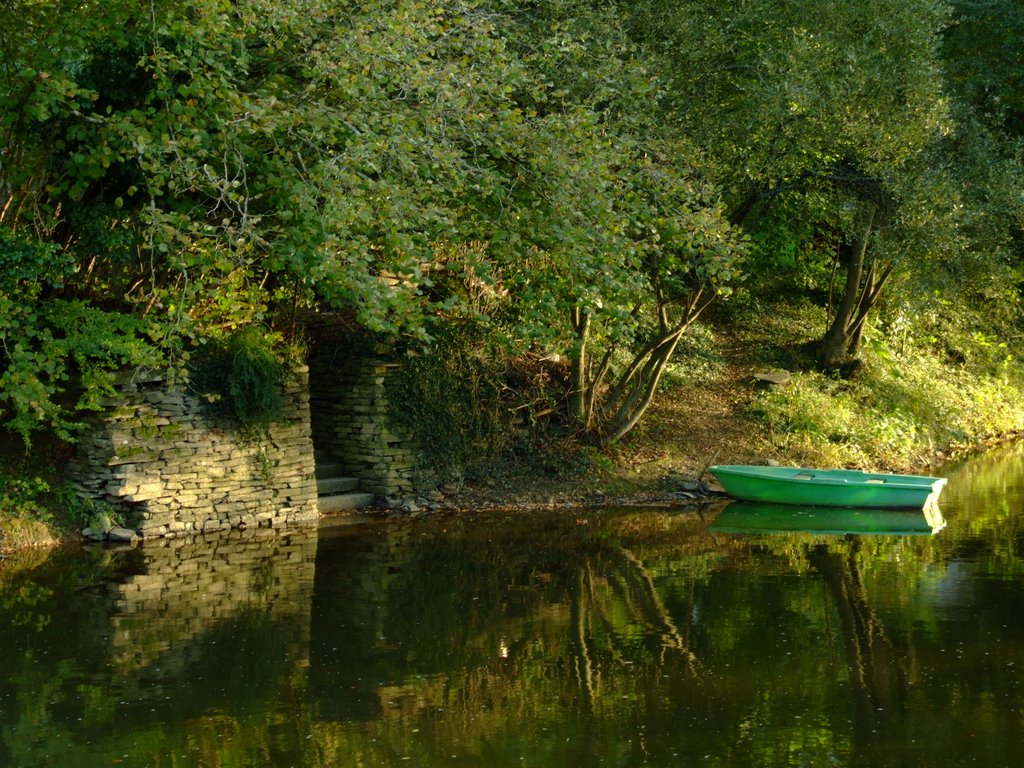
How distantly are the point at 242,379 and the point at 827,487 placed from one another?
7.81 metres

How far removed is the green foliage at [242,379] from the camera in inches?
575

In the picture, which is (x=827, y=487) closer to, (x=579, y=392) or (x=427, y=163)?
(x=579, y=392)

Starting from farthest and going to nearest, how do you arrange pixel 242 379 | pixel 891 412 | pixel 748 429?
pixel 891 412 < pixel 748 429 < pixel 242 379

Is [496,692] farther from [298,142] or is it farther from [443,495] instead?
[443,495]

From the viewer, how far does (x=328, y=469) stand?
16.6m

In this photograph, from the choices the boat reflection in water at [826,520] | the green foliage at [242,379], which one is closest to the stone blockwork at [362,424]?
the green foliage at [242,379]

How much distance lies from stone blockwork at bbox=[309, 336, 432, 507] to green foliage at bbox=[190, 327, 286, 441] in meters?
1.51

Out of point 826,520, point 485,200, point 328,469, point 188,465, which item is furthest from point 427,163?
point 826,520

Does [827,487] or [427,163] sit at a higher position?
[427,163]

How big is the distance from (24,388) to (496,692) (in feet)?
19.6

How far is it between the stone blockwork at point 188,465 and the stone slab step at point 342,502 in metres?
0.43

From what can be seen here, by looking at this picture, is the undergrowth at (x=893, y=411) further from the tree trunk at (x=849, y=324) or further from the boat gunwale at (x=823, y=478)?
the boat gunwale at (x=823, y=478)

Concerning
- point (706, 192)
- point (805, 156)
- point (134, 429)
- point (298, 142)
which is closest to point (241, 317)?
point (134, 429)

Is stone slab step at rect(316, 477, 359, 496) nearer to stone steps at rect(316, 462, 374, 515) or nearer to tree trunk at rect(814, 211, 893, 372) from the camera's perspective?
stone steps at rect(316, 462, 374, 515)
